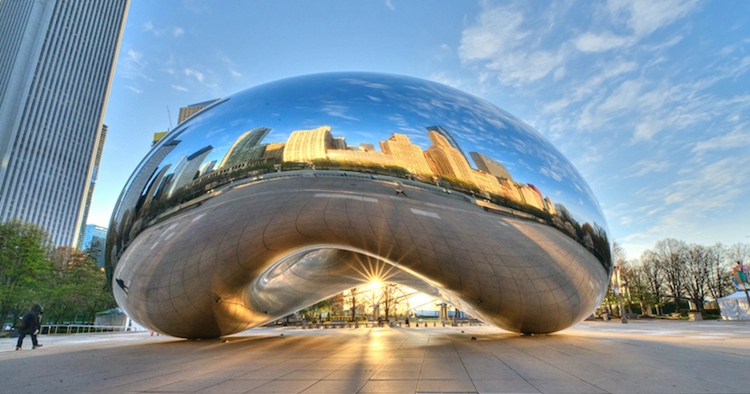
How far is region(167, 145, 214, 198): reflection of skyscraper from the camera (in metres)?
5.92

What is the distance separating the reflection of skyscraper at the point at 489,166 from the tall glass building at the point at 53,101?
4585 inches

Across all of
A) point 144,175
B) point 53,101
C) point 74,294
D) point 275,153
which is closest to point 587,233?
point 275,153

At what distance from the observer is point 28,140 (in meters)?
93.7

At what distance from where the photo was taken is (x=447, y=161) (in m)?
5.55

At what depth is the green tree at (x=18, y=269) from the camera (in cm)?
2848

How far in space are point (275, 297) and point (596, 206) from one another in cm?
751

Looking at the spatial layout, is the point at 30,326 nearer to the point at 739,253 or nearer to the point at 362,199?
the point at 362,199

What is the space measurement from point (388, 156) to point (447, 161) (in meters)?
0.90

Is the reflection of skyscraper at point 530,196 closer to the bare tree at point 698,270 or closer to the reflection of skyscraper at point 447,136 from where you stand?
the reflection of skyscraper at point 447,136

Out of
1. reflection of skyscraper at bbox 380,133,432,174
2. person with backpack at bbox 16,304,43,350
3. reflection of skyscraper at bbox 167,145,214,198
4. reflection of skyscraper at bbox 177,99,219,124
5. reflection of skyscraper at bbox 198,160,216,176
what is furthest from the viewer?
reflection of skyscraper at bbox 177,99,219,124

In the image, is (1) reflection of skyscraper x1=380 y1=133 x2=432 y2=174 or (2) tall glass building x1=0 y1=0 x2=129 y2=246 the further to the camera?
(2) tall glass building x1=0 y1=0 x2=129 y2=246

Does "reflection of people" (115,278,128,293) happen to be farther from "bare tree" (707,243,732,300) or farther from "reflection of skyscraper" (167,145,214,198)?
"bare tree" (707,243,732,300)

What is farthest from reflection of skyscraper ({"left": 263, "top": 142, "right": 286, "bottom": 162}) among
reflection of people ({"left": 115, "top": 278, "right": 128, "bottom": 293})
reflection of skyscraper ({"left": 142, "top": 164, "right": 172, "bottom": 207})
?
reflection of people ({"left": 115, "top": 278, "right": 128, "bottom": 293})

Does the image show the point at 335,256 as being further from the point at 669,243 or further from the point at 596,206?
the point at 669,243
